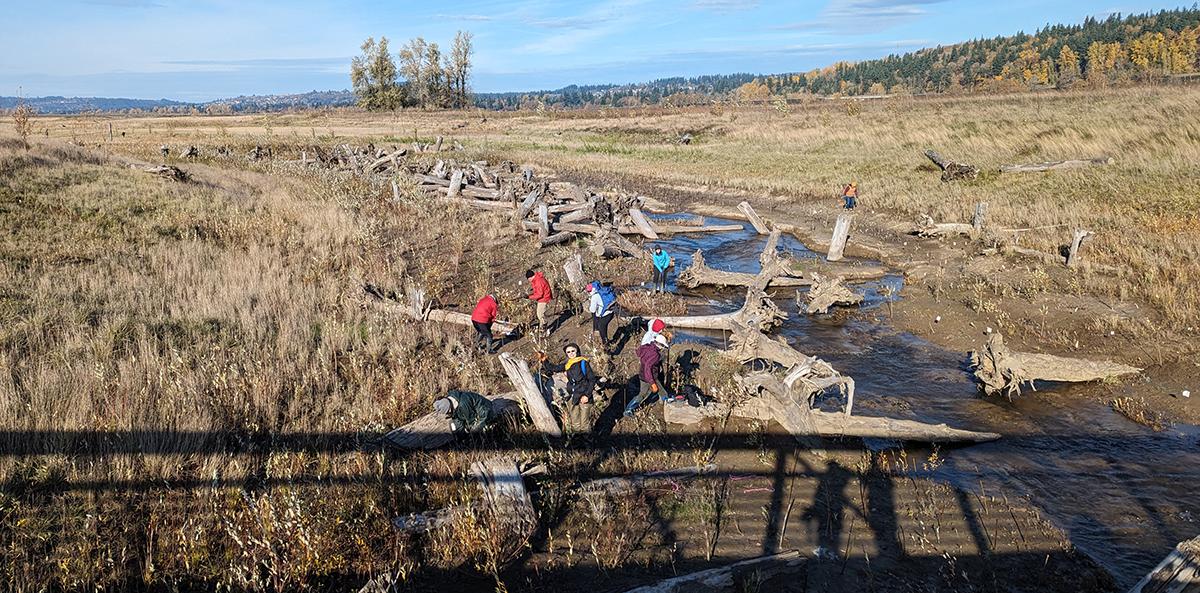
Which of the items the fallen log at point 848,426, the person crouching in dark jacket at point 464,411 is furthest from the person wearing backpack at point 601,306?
the person crouching in dark jacket at point 464,411

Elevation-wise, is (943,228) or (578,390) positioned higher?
(943,228)

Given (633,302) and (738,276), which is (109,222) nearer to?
(633,302)

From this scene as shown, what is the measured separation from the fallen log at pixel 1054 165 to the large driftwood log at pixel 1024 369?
17.1 metres

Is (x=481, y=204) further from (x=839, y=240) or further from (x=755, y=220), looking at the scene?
(x=839, y=240)

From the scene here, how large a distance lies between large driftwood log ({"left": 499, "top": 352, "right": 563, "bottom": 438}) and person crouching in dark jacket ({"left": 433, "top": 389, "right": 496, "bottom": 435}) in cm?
48

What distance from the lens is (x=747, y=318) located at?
12242 millimetres

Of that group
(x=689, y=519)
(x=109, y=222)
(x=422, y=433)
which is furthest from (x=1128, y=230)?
(x=109, y=222)

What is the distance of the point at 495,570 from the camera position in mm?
5426

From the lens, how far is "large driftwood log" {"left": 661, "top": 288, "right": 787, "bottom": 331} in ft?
40.5

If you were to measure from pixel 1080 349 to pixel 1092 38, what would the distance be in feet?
504

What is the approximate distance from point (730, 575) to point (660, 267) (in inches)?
391

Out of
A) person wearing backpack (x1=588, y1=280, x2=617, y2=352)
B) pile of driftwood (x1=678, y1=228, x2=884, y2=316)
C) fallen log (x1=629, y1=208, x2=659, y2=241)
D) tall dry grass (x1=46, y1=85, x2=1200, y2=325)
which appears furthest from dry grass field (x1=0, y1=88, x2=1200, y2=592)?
pile of driftwood (x1=678, y1=228, x2=884, y2=316)

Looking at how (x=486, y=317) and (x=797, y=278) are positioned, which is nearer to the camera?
(x=486, y=317)

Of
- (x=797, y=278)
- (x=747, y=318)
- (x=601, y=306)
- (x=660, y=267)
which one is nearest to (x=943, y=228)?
(x=797, y=278)
